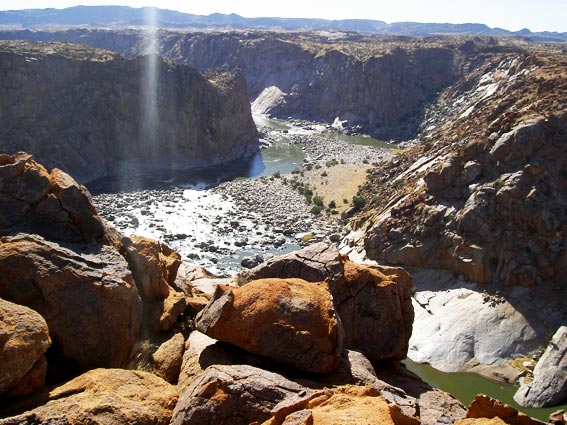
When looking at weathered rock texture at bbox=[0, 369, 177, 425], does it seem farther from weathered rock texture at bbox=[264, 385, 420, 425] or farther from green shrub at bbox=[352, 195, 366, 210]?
green shrub at bbox=[352, 195, 366, 210]

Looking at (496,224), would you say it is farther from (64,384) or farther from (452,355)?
(64,384)

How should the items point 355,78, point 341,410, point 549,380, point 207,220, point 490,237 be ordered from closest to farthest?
1. point 341,410
2. point 549,380
3. point 490,237
4. point 207,220
5. point 355,78

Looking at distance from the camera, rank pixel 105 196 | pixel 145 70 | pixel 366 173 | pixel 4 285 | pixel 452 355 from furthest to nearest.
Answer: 1. pixel 145 70
2. pixel 366 173
3. pixel 105 196
4. pixel 452 355
5. pixel 4 285

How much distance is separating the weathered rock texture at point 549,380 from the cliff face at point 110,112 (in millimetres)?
44570

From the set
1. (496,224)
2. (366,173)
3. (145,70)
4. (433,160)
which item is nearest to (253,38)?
(145,70)

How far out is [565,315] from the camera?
26.7m

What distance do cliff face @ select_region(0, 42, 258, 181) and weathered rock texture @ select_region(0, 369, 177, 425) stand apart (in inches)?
1897

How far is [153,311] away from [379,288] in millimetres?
5303

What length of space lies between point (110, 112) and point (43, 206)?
52.1 metres

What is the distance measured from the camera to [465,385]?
24453 mm

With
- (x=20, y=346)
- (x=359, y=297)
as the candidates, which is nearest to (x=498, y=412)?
(x=359, y=297)

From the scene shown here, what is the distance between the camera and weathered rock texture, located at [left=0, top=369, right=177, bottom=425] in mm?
7664

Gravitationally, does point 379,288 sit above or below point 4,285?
below

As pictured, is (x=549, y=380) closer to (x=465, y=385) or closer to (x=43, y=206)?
(x=465, y=385)
